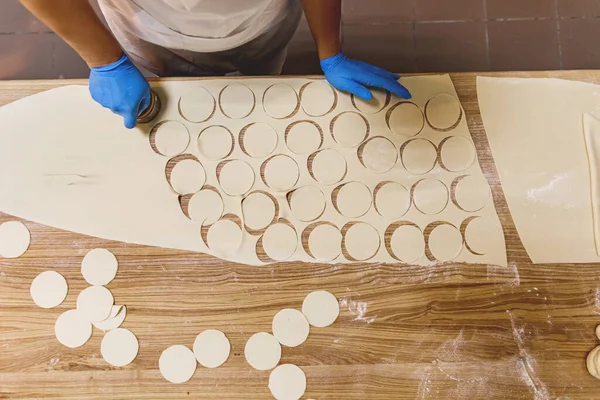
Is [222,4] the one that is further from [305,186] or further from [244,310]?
[244,310]

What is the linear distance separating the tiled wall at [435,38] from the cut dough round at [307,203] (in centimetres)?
65

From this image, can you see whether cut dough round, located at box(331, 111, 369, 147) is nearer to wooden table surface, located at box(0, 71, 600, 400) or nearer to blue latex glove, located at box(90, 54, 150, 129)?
wooden table surface, located at box(0, 71, 600, 400)

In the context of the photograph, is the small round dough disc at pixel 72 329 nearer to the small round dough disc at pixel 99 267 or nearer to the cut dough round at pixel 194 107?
Answer: the small round dough disc at pixel 99 267

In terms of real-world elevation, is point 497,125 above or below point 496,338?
above

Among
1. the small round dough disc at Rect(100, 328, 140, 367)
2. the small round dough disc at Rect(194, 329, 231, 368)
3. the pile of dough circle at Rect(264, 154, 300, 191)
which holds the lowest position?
the small round dough disc at Rect(100, 328, 140, 367)

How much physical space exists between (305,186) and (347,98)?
0.18m

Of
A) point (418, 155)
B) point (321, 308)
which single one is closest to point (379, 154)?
point (418, 155)

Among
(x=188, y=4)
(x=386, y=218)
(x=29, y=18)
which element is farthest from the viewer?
(x=29, y=18)

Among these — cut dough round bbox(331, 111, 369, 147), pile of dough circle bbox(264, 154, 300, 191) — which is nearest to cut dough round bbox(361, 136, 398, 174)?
cut dough round bbox(331, 111, 369, 147)

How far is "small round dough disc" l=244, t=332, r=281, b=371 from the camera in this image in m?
0.79

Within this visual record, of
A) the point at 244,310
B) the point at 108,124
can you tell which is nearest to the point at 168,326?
the point at 244,310

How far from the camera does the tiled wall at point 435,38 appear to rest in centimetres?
141

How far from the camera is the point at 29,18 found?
1.45 meters

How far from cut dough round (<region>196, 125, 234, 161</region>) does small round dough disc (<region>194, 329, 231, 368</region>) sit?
31cm
